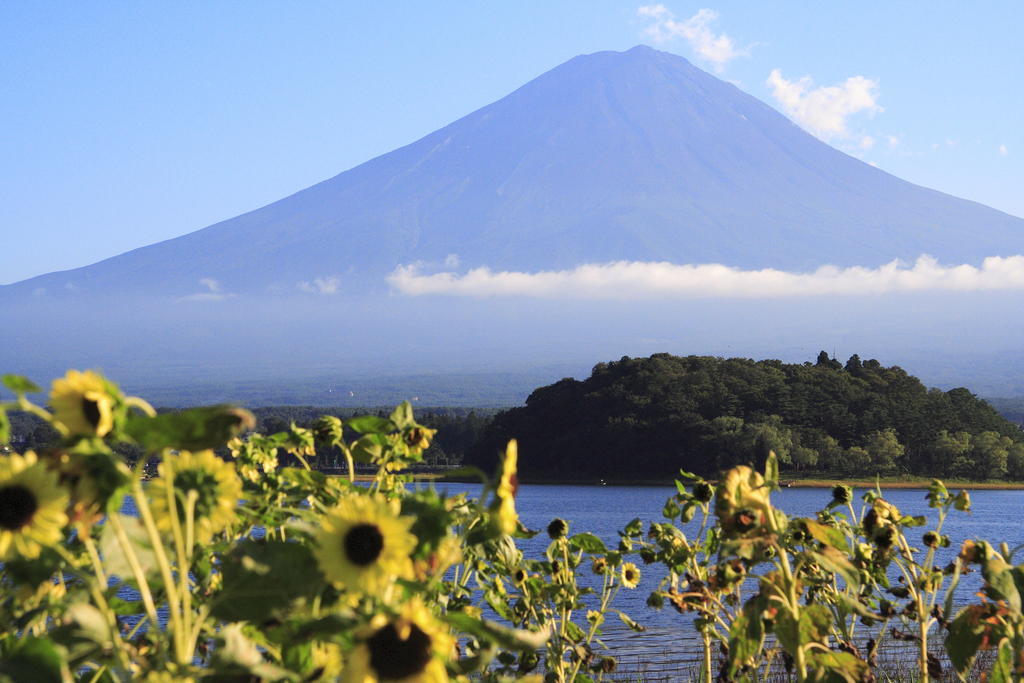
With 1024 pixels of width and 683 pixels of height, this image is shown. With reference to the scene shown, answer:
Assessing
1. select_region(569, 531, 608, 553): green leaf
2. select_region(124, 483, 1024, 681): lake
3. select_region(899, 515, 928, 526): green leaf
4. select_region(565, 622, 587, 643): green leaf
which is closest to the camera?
select_region(899, 515, 928, 526): green leaf

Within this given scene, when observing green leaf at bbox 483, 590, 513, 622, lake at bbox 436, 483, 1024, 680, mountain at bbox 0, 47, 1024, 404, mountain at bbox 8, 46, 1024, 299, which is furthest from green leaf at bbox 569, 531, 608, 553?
mountain at bbox 8, 46, 1024, 299

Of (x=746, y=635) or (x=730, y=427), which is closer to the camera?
(x=746, y=635)

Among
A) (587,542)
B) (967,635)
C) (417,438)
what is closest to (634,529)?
(587,542)

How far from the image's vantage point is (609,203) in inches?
6511

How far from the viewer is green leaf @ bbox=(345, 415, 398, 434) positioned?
1810 millimetres

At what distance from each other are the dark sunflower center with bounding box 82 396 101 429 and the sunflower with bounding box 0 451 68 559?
71 mm

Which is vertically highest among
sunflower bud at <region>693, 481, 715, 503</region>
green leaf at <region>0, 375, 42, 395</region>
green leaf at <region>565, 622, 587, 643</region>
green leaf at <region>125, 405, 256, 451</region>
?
green leaf at <region>0, 375, 42, 395</region>

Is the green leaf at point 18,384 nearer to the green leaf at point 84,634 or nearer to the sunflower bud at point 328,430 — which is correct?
the green leaf at point 84,634

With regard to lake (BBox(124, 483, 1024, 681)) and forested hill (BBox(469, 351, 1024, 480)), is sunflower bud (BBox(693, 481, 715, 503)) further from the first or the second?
forested hill (BBox(469, 351, 1024, 480))

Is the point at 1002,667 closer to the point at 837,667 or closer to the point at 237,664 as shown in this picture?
the point at 837,667

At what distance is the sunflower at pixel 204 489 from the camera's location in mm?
1117

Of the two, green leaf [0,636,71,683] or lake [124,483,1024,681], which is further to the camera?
lake [124,483,1024,681]

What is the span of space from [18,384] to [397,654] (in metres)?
0.37

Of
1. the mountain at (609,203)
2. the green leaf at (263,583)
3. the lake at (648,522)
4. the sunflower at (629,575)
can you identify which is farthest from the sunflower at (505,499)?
the mountain at (609,203)
